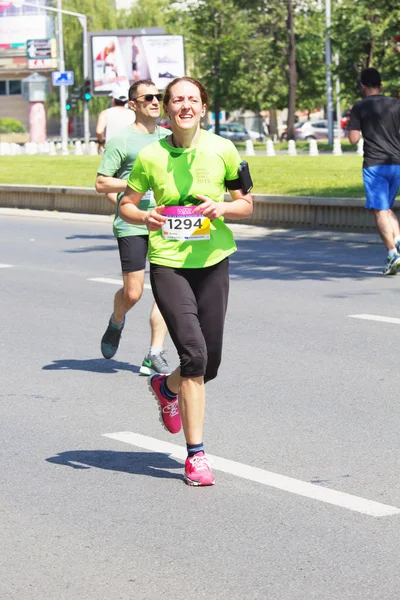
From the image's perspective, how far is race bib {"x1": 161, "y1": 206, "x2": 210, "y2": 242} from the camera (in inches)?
225

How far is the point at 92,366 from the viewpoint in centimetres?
891

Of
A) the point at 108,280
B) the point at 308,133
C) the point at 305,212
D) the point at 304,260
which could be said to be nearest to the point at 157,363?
the point at 108,280

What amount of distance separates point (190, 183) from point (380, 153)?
8076 mm

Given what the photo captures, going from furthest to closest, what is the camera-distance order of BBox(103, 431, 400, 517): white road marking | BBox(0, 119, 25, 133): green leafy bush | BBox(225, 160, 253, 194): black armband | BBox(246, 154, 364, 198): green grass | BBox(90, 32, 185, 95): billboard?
1. BBox(0, 119, 25, 133): green leafy bush
2. BBox(90, 32, 185, 95): billboard
3. BBox(246, 154, 364, 198): green grass
4. BBox(225, 160, 253, 194): black armband
5. BBox(103, 431, 400, 517): white road marking

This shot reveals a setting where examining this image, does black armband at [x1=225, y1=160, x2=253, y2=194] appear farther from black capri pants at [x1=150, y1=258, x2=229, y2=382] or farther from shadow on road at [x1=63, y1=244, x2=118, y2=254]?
shadow on road at [x1=63, y1=244, x2=118, y2=254]

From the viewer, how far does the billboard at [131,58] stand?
61781 millimetres

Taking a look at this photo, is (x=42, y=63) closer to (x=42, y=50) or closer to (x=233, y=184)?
(x=42, y=50)

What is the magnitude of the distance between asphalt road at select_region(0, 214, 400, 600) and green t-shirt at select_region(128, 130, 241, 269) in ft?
3.30

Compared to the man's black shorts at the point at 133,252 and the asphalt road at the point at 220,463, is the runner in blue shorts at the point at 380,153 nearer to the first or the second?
the asphalt road at the point at 220,463

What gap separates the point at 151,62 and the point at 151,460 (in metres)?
57.3

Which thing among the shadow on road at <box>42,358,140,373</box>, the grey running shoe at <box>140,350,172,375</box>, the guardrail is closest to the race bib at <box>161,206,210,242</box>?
the grey running shoe at <box>140,350,172,375</box>

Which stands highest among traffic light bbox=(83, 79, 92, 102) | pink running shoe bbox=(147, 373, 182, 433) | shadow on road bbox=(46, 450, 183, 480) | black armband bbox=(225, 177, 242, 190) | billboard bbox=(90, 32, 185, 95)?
billboard bbox=(90, 32, 185, 95)

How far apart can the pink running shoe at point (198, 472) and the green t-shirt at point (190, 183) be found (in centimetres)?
87

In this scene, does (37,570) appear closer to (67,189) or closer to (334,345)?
(334,345)
